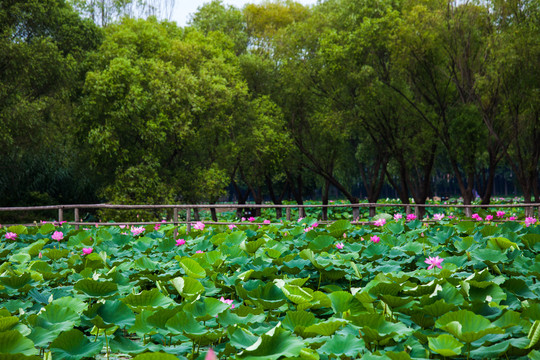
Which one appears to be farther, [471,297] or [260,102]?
[260,102]

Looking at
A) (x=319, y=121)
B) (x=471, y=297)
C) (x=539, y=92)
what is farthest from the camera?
(x=319, y=121)

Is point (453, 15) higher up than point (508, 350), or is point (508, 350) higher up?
point (453, 15)

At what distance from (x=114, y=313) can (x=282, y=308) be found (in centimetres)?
75

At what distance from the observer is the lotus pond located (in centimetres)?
169

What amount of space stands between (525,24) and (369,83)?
5.26 metres

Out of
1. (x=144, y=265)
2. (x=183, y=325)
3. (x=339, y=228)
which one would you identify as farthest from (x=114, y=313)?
(x=339, y=228)

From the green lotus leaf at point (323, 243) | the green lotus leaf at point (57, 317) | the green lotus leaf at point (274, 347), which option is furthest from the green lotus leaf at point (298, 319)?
the green lotus leaf at point (323, 243)

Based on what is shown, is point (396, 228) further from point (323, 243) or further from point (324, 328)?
point (324, 328)

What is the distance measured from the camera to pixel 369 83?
709 inches

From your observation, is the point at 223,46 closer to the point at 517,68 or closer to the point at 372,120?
the point at 372,120

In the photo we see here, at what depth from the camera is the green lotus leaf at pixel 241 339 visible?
1699 mm

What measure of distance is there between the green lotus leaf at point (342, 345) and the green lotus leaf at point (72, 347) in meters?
0.79

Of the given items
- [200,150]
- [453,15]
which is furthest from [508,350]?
[200,150]

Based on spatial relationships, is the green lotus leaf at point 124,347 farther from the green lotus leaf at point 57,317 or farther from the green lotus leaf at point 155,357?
the green lotus leaf at point 155,357
